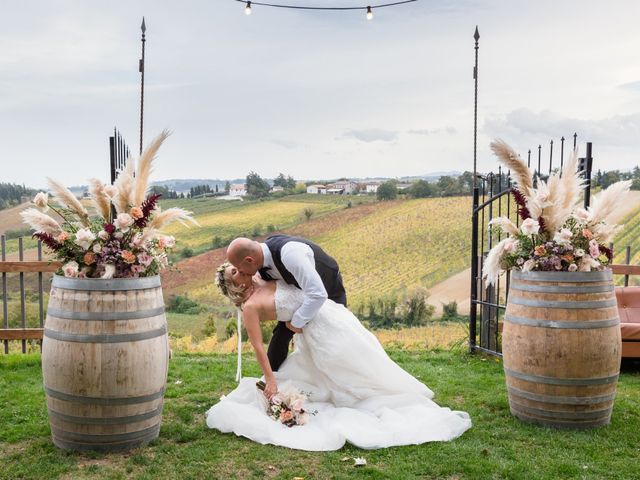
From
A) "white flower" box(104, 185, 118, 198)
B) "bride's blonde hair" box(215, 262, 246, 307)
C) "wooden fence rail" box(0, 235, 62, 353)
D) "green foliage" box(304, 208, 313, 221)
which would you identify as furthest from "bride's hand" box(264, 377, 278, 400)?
"green foliage" box(304, 208, 313, 221)

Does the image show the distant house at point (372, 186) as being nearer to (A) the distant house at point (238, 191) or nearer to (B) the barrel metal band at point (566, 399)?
(A) the distant house at point (238, 191)

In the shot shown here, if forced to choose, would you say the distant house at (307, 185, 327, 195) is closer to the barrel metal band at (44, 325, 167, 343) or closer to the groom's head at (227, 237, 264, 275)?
the groom's head at (227, 237, 264, 275)

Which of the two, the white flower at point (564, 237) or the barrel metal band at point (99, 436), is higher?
the white flower at point (564, 237)

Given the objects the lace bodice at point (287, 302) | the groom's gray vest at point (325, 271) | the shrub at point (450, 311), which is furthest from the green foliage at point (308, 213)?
the lace bodice at point (287, 302)

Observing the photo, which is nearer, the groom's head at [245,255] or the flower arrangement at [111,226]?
the flower arrangement at [111,226]

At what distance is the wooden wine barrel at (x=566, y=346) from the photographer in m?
4.09

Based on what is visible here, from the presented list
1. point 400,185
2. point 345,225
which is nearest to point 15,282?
point 345,225

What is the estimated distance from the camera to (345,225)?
24.6 metres

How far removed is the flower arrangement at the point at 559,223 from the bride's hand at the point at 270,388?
184 centimetres

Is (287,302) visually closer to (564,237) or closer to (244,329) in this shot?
(564,237)

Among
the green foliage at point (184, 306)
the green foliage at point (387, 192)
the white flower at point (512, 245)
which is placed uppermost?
the green foliage at point (387, 192)

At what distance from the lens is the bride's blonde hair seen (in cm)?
459

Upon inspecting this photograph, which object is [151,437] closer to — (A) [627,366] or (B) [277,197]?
(A) [627,366]

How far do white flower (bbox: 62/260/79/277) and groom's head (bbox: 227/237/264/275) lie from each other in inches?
39.3
